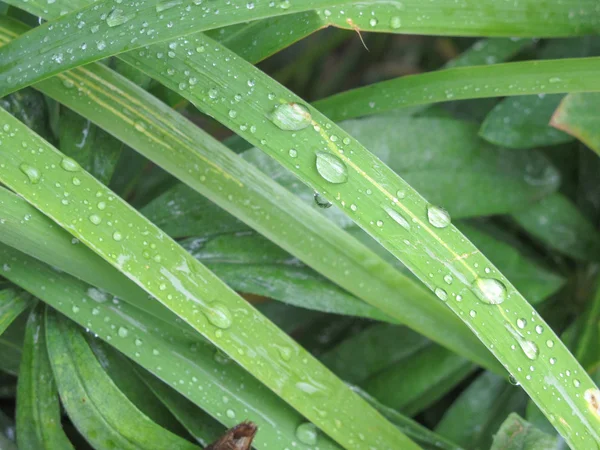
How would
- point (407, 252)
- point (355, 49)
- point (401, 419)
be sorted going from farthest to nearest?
point (355, 49) → point (401, 419) → point (407, 252)

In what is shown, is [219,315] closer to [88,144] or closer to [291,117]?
[291,117]

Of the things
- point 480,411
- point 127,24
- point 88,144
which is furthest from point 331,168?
point 480,411

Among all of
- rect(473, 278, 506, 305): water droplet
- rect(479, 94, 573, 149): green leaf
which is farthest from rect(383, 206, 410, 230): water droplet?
rect(479, 94, 573, 149): green leaf

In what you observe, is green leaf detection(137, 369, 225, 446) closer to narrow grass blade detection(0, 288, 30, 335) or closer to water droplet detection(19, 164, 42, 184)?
narrow grass blade detection(0, 288, 30, 335)

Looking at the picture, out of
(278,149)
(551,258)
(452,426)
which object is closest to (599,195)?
(551,258)

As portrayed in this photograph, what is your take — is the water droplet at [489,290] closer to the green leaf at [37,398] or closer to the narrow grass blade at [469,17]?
the narrow grass blade at [469,17]

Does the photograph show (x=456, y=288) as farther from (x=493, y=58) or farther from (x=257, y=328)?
(x=493, y=58)
